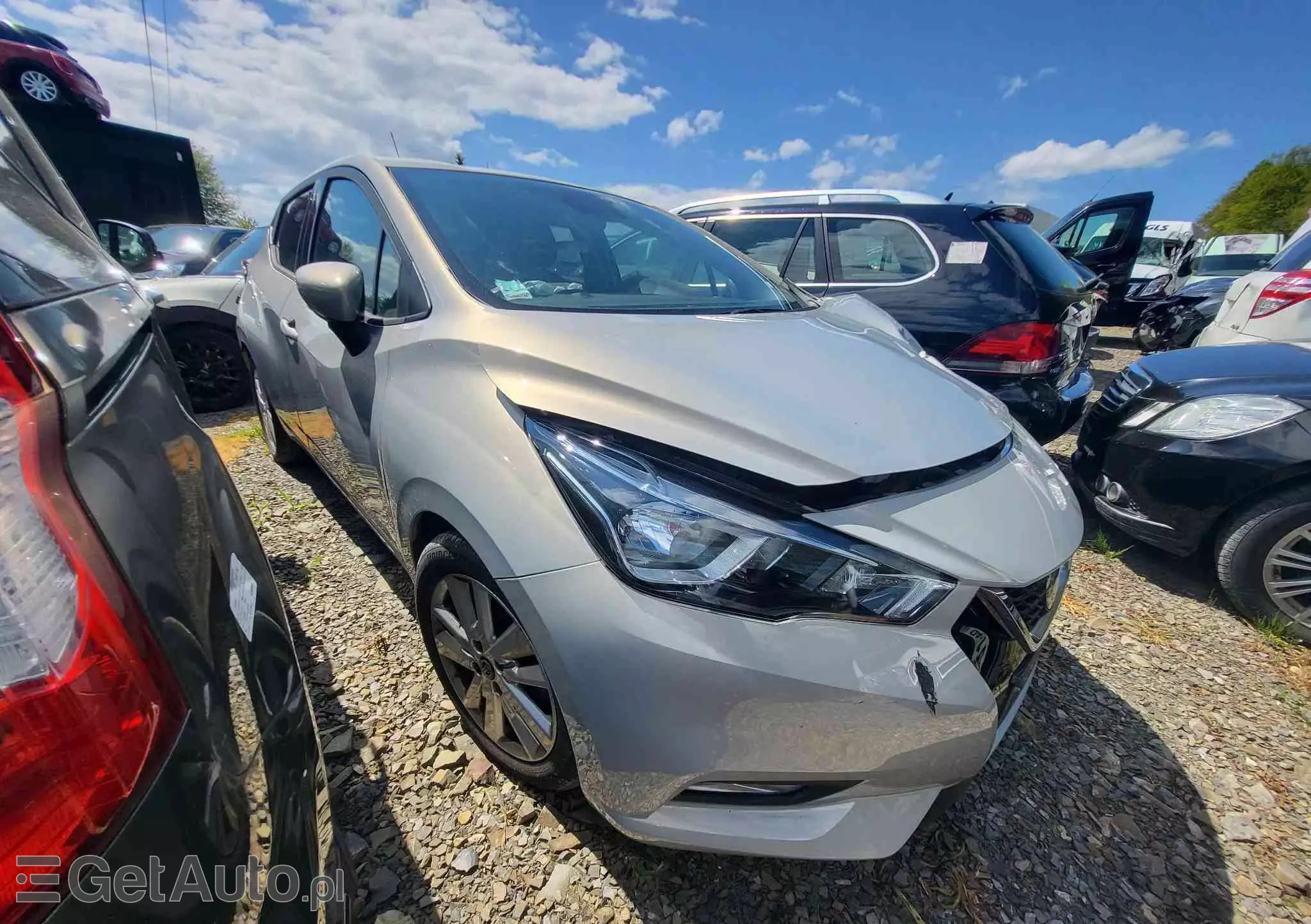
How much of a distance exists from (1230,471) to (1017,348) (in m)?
1.08

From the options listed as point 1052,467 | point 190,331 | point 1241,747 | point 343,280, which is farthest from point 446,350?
point 190,331

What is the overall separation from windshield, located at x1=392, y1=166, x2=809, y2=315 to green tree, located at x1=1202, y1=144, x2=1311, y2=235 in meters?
49.8

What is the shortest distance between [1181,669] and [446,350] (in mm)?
2908

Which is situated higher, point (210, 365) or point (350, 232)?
point (350, 232)

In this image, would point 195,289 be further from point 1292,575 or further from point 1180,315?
point 1180,315

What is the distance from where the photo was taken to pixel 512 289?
1.66 metres

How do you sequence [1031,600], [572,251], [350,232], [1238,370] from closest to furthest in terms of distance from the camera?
[1031,600] < [572,251] < [350,232] < [1238,370]

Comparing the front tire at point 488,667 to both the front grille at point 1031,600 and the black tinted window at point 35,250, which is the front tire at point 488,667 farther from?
the front grille at point 1031,600

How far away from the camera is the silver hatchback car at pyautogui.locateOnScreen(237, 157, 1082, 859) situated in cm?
107

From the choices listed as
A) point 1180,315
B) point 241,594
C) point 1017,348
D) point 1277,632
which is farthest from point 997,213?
point 1180,315

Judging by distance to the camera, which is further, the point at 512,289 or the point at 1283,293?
the point at 1283,293

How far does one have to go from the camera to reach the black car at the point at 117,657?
449mm

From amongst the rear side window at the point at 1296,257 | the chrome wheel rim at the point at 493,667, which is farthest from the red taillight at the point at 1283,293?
the chrome wheel rim at the point at 493,667

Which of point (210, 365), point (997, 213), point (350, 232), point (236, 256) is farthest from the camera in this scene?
point (236, 256)
